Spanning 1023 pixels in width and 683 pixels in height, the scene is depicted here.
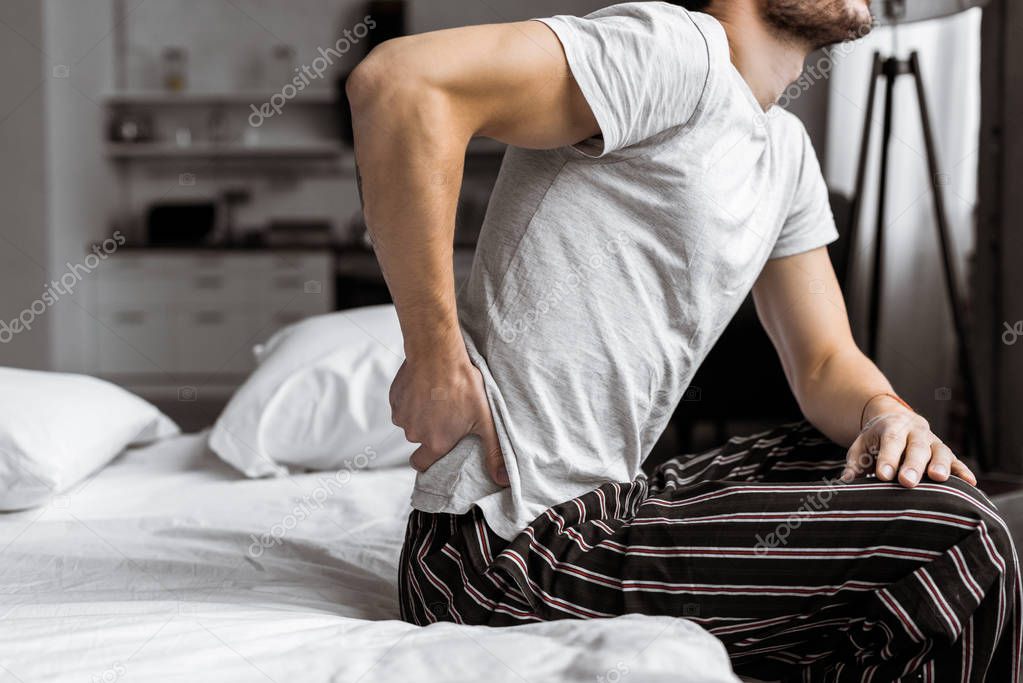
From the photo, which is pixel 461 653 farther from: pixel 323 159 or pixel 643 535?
pixel 323 159

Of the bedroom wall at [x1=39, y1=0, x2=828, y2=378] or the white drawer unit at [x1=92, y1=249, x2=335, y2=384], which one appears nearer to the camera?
the bedroom wall at [x1=39, y1=0, x2=828, y2=378]

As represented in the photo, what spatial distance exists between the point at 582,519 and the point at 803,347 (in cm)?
41

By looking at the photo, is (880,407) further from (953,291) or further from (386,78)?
(953,291)

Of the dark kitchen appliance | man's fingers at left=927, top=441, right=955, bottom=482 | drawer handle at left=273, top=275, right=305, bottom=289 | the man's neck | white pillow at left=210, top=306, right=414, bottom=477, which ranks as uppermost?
the man's neck

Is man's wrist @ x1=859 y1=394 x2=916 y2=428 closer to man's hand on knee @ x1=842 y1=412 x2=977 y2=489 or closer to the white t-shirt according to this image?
man's hand on knee @ x1=842 y1=412 x2=977 y2=489

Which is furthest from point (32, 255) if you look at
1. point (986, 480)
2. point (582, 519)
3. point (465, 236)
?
point (582, 519)

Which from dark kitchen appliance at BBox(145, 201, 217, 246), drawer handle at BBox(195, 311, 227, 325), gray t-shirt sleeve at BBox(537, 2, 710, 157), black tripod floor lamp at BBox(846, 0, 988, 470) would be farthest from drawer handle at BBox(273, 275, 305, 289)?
gray t-shirt sleeve at BBox(537, 2, 710, 157)

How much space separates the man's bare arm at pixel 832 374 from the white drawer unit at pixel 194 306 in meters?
3.45

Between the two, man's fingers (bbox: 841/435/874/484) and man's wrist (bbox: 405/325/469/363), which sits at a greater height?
man's wrist (bbox: 405/325/469/363)

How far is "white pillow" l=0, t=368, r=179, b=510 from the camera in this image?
4.25 feet

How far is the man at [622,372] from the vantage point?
0.69 m

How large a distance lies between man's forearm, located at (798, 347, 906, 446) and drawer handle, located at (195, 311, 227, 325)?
12.1 feet

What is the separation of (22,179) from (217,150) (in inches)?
33.9

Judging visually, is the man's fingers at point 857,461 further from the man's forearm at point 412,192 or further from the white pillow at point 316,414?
the white pillow at point 316,414
